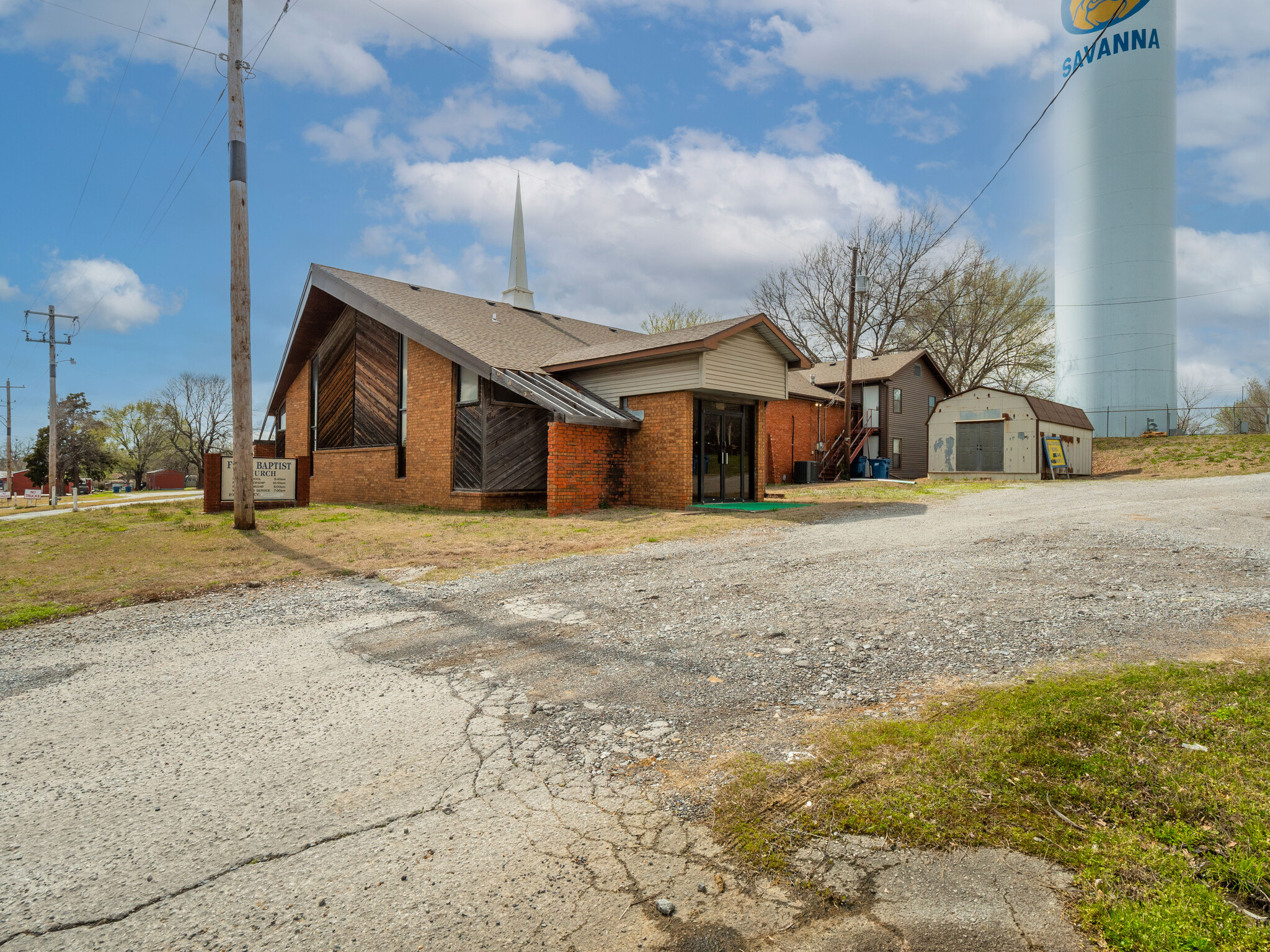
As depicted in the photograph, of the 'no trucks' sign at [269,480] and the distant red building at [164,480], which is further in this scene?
the distant red building at [164,480]

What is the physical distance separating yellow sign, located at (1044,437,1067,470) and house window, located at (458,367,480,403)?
1880cm

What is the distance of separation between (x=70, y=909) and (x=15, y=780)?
4.27 ft

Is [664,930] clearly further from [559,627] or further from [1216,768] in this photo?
[559,627]

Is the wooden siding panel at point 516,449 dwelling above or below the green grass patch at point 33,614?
above

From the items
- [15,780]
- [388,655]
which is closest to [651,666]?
[388,655]

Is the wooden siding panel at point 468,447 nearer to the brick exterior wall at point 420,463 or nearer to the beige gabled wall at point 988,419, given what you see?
the brick exterior wall at point 420,463

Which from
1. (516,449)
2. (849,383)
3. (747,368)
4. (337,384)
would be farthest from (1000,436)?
(337,384)

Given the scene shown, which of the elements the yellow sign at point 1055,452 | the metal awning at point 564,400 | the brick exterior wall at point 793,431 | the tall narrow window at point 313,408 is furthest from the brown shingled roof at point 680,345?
the yellow sign at point 1055,452

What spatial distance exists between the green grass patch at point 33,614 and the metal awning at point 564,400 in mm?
8099

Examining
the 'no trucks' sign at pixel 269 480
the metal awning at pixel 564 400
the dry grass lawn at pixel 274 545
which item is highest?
the metal awning at pixel 564 400

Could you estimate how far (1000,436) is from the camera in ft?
75.8

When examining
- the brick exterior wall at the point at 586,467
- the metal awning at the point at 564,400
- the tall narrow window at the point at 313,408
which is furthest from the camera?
the tall narrow window at the point at 313,408

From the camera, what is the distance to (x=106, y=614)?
629 centimetres

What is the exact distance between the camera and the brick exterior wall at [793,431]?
24375 mm
